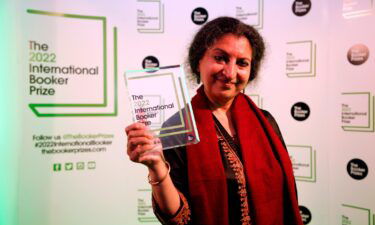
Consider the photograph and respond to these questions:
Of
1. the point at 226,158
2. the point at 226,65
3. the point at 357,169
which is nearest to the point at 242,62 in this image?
the point at 226,65

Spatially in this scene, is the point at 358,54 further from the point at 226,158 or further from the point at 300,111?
the point at 226,158

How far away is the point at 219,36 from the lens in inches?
49.5

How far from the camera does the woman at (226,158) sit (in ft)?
3.83

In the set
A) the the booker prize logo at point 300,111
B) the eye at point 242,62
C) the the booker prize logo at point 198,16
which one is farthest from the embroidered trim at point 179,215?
the the booker prize logo at point 198,16

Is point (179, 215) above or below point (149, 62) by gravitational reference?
below

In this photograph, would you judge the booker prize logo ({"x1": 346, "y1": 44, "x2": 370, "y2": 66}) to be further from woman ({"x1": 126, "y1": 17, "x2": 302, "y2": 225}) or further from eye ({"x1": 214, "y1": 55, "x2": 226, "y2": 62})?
eye ({"x1": 214, "y1": 55, "x2": 226, "y2": 62})

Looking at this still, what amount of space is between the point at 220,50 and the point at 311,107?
1.22 m

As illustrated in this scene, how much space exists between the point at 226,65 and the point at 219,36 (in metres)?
0.14

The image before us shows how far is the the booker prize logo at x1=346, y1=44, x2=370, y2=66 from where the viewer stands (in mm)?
1966

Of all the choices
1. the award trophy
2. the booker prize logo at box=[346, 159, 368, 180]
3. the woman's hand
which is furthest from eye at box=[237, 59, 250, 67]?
the booker prize logo at box=[346, 159, 368, 180]

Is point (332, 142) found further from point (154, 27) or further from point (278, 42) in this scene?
point (154, 27)

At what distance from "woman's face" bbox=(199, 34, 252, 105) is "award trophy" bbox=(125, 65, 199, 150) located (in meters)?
0.27

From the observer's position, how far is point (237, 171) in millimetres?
1209

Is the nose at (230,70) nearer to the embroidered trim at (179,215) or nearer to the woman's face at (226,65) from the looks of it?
the woman's face at (226,65)
